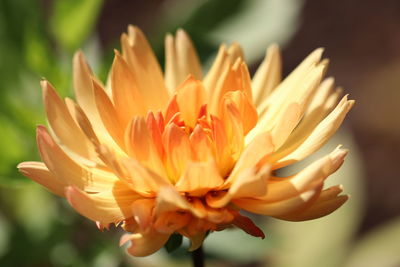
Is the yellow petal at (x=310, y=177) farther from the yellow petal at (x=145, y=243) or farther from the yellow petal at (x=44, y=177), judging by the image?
the yellow petal at (x=44, y=177)

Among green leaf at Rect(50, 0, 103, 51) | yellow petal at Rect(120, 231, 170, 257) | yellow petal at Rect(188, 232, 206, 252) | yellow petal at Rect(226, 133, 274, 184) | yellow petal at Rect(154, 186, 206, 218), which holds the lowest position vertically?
yellow petal at Rect(188, 232, 206, 252)

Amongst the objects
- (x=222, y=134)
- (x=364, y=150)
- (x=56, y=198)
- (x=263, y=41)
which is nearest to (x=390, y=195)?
(x=364, y=150)

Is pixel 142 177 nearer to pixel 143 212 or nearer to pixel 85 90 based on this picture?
pixel 143 212

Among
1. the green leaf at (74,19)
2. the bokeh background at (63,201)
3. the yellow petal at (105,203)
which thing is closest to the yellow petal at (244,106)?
the yellow petal at (105,203)

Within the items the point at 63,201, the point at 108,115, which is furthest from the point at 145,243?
the point at 63,201

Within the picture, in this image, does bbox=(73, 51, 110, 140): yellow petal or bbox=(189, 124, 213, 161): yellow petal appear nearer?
Answer: bbox=(189, 124, 213, 161): yellow petal

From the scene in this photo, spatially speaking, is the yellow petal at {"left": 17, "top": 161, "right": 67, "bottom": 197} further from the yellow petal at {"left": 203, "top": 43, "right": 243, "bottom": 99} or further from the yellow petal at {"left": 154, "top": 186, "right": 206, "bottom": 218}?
the yellow petal at {"left": 203, "top": 43, "right": 243, "bottom": 99}

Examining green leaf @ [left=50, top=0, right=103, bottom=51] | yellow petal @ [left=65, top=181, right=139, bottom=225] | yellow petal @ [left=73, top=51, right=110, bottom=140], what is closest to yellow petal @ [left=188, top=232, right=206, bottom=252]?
yellow petal @ [left=65, top=181, right=139, bottom=225]
